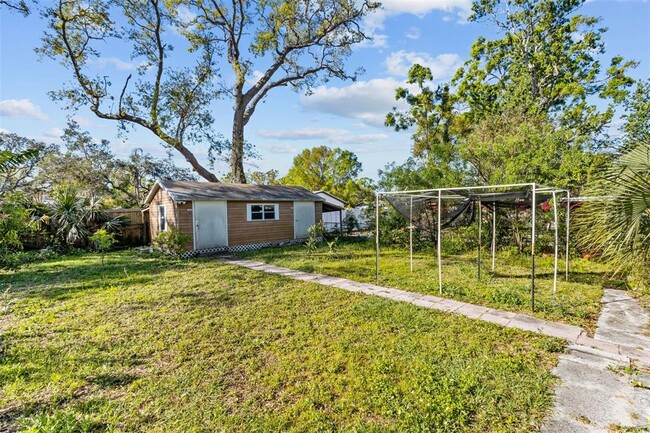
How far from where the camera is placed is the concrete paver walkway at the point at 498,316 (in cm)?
352

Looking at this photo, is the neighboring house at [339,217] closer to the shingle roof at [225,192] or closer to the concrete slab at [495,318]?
the shingle roof at [225,192]

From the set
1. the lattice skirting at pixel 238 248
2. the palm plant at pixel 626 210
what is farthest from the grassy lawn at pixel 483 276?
the palm plant at pixel 626 210

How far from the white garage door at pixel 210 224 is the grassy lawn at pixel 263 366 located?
17.4 ft

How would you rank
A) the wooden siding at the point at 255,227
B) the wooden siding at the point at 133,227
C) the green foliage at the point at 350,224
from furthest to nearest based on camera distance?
the green foliage at the point at 350,224 → the wooden siding at the point at 133,227 → the wooden siding at the point at 255,227

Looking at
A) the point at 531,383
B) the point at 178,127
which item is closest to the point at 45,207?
the point at 178,127

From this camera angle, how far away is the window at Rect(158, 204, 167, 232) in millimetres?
11692

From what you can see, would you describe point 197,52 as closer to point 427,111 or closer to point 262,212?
point 262,212

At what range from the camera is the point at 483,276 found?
7.06 metres

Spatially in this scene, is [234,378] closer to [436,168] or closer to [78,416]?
[78,416]

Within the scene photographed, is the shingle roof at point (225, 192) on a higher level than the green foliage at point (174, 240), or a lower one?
higher

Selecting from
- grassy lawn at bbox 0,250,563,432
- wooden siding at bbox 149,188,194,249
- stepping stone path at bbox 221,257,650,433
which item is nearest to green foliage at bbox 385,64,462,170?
wooden siding at bbox 149,188,194,249

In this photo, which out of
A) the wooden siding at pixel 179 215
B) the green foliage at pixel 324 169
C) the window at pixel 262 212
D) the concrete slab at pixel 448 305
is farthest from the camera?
the green foliage at pixel 324 169

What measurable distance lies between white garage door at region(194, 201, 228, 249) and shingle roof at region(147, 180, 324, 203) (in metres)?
0.36

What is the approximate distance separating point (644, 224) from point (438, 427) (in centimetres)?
380
